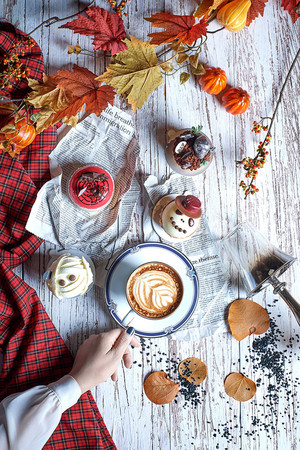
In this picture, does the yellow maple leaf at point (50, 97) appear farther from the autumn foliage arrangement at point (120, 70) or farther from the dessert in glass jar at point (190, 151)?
the dessert in glass jar at point (190, 151)

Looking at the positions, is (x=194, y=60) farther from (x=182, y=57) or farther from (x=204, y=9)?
(x=204, y=9)

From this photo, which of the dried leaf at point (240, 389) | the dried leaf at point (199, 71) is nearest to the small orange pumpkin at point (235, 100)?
the dried leaf at point (199, 71)

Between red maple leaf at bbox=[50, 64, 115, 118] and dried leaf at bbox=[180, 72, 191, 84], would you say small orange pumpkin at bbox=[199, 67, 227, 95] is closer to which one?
dried leaf at bbox=[180, 72, 191, 84]

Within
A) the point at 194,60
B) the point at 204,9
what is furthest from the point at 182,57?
the point at 204,9

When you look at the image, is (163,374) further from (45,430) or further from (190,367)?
(45,430)

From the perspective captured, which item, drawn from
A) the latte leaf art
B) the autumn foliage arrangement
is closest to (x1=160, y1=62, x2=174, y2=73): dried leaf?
the autumn foliage arrangement

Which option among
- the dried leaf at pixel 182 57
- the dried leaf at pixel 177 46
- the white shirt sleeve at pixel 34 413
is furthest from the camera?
the dried leaf at pixel 182 57

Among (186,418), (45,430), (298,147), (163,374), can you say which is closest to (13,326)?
(45,430)

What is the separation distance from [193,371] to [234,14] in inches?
48.5

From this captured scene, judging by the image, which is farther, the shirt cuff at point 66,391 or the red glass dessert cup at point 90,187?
the red glass dessert cup at point 90,187

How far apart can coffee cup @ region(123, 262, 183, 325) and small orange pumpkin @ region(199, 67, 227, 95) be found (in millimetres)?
644

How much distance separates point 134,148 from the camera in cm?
146

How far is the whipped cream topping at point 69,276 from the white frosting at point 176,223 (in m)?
0.30

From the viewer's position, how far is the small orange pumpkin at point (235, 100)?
145cm
